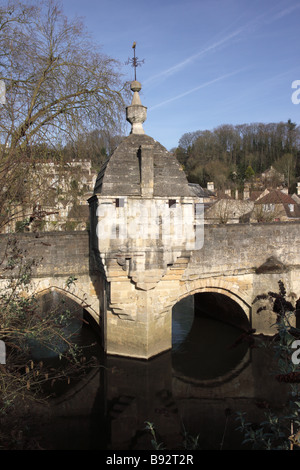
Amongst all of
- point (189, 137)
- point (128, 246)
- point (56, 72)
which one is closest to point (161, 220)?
point (128, 246)

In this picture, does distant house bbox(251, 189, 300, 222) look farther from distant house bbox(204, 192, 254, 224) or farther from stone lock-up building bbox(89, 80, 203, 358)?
stone lock-up building bbox(89, 80, 203, 358)

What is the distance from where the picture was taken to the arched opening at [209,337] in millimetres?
9797

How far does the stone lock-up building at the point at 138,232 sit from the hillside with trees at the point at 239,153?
3669cm

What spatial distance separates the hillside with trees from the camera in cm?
4728

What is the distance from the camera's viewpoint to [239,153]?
2228 inches

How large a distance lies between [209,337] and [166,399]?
4.22m

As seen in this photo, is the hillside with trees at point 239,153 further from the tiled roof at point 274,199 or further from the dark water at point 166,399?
the dark water at point 166,399

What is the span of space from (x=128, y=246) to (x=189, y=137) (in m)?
56.9

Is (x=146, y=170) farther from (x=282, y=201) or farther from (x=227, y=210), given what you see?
(x=282, y=201)

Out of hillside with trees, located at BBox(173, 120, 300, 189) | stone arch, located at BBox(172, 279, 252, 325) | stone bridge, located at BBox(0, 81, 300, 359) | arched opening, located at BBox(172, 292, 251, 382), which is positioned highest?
hillside with trees, located at BBox(173, 120, 300, 189)

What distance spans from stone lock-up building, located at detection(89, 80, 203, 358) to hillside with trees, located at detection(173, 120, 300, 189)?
3669 centimetres

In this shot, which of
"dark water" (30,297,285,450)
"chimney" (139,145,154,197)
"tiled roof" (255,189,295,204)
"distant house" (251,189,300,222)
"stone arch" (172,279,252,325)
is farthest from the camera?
"tiled roof" (255,189,295,204)

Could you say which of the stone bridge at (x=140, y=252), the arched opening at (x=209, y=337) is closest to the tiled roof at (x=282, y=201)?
the arched opening at (x=209, y=337)

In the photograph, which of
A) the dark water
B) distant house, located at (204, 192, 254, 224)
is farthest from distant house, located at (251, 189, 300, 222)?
the dark water
